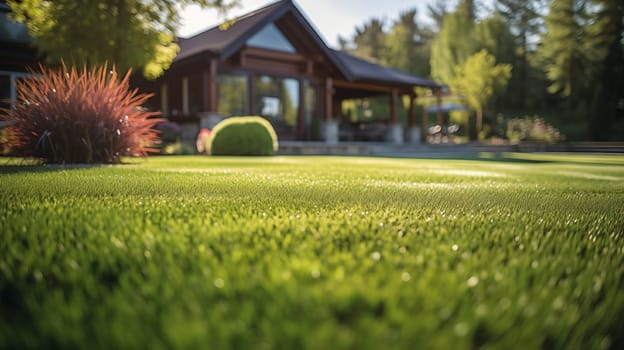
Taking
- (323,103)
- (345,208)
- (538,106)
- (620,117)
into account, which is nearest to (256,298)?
(345,208)

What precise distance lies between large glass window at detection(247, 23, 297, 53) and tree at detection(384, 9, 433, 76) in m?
33.3

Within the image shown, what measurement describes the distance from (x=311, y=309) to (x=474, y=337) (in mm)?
346

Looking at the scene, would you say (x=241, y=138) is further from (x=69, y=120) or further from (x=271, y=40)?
(x=271, y=40)

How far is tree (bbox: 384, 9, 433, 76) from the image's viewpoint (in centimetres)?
4844

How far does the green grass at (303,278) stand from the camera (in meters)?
0.85

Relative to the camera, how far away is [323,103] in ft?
62.0

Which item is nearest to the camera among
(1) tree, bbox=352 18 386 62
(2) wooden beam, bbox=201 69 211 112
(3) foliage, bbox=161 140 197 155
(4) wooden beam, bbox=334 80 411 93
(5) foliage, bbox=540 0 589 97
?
(3) foliage, bbox=161 140 197 155

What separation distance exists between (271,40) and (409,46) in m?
38.8

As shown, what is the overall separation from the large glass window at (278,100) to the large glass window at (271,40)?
47.1 inches

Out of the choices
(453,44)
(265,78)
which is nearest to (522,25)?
(453,44)

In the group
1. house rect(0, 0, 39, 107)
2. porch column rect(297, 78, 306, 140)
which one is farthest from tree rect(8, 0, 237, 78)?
porch column rect(297, 78, 306, 140)

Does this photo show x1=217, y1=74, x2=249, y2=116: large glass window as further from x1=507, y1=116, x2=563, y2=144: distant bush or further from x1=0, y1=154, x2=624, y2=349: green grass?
x1=507, y1=116, x2=563, y2=144: distant bush

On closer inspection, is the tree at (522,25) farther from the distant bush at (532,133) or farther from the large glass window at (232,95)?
the large glass window at (232,95)

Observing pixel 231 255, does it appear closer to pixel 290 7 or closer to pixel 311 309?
pixel 311 309
